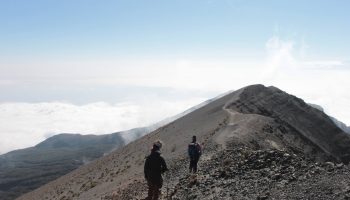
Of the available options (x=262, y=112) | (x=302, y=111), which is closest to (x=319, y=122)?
(x=302, y=111)

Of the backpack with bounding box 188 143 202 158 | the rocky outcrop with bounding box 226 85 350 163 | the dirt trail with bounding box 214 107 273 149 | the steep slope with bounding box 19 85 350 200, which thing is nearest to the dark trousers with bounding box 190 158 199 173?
the backpack with bounding box 188 143 202 158

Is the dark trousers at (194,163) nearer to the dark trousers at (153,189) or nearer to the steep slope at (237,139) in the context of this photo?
the steep slope at (237,139)

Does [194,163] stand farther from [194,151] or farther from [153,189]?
[153,189]

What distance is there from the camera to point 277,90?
249 feet

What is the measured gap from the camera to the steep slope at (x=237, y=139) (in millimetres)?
37062

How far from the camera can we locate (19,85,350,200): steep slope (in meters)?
37.1

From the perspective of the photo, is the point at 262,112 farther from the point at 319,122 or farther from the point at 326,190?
the point at 326,190

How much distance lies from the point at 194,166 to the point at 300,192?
A: 12117 mm

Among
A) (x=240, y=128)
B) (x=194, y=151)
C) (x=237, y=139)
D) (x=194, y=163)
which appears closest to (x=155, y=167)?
(x=194, y=151)

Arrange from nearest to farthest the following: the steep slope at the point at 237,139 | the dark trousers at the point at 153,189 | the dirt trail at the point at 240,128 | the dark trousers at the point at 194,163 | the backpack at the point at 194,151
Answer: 1. the dark trousers at the point at 153,189
2. the backpack at the point at 194,151
3. the dark trousers at the point at 194,163
4. the steep slope at the point at 237,139
5. the dirt trail at the point at 240,128

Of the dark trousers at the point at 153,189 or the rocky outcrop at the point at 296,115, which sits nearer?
the dark trousers at the point at 153,189

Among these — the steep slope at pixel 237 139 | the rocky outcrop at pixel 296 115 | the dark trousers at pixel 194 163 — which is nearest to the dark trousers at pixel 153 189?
the steep slope at pixel 237 139

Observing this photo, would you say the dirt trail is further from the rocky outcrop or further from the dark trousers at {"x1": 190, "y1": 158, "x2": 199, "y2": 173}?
the dark trousers at {"x1": 190, "y1": 158, "x2": 199, "y2": 173}

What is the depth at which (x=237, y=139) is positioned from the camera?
141 ft
